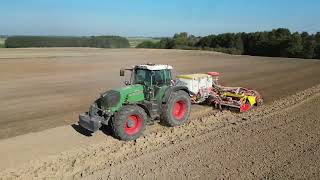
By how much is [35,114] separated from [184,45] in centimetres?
6856

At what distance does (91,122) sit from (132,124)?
102 cm

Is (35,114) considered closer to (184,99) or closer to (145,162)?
(184,99)

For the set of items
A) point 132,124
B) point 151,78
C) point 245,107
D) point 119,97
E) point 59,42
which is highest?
point 151,78

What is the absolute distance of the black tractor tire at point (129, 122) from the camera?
9273mm

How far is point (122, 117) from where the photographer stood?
923cm

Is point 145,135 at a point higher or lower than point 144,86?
lower

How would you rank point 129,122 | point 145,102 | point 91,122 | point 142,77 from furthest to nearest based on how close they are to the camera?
1. point 142,77
2. point 145,102
3. point 129,122
4. point 91,122

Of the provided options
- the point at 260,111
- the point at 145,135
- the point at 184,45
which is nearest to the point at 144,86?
the point at 145,135

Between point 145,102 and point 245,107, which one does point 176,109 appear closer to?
point 145,102

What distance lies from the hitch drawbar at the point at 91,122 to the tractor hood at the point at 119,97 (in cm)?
36

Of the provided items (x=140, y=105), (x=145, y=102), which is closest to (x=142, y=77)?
(x=145, y=102)

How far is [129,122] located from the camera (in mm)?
9477

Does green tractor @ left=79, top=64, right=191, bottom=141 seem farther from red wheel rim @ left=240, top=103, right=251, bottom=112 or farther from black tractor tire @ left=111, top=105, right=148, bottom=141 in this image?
red wheel rim @ left=240, top=103, right=251, bottom=112

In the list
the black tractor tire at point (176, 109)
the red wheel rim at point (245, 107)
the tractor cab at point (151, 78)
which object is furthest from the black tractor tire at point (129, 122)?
the red wheel rim at point (245, 107)
